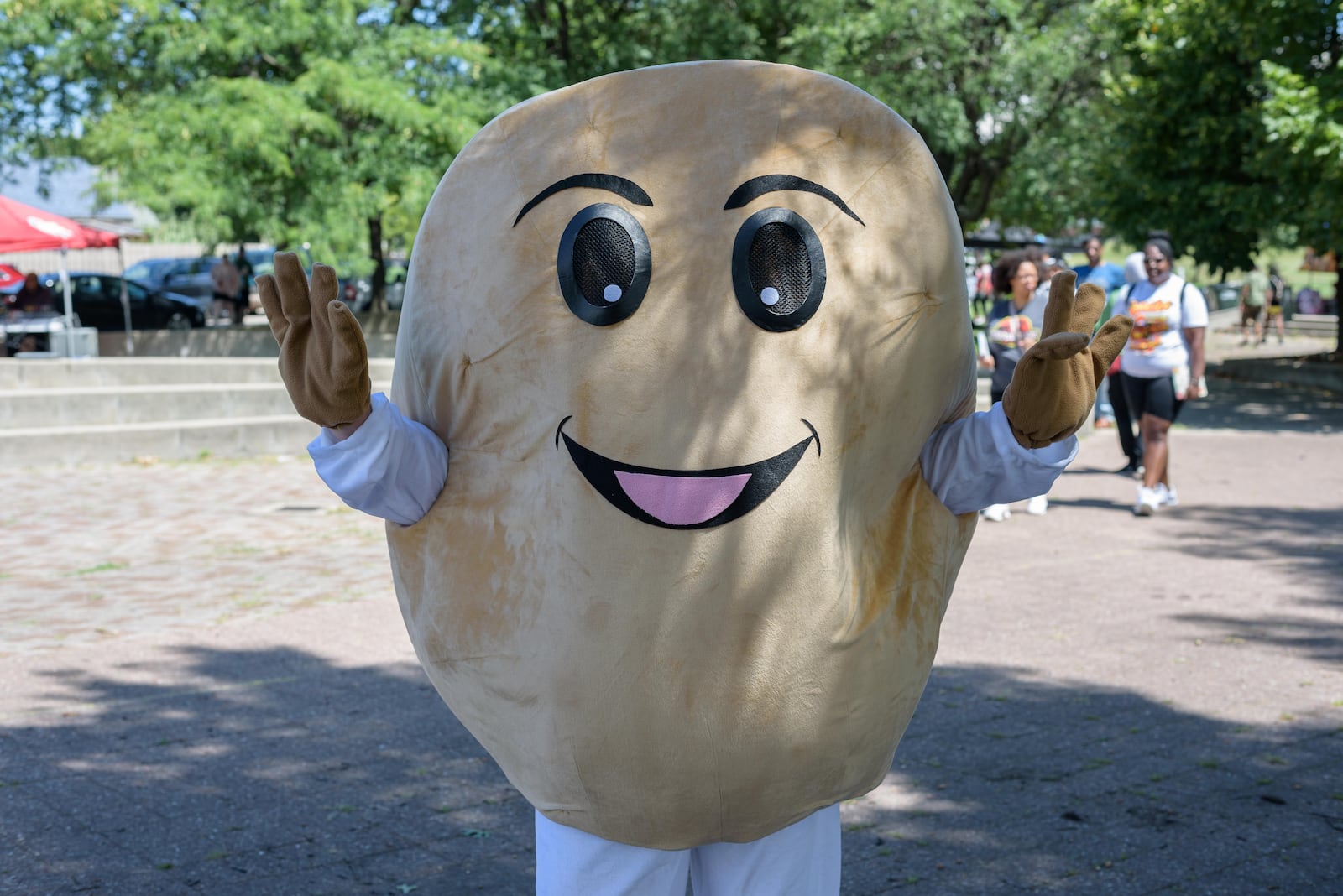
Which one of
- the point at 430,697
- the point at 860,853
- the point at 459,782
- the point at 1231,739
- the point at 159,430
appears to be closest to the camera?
the point at 860,853

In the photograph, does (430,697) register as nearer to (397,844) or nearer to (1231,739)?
(397,844)

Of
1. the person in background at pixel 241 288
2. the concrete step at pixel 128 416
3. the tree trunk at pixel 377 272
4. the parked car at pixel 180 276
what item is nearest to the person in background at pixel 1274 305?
the tree trunk at pixel 377 272

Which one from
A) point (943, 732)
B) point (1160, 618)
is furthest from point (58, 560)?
point (1160, 618)

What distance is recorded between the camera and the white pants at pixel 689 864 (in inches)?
97.3

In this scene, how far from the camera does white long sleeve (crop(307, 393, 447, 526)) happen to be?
89.4 inches

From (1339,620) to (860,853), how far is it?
381 centimetres

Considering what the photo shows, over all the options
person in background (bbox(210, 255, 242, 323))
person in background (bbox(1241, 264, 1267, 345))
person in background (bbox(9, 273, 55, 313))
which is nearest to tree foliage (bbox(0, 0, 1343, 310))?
person in background (bbox(9, 273, 55, 313))

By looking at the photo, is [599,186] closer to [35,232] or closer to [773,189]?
[773,189]

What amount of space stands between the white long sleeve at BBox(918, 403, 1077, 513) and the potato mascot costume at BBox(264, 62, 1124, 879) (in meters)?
0.04

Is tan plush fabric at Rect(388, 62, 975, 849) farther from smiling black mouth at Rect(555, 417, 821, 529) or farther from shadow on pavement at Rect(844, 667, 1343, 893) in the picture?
shadow on pavement at Rect(844, 667, 1343, 893)

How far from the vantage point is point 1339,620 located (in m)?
6.66

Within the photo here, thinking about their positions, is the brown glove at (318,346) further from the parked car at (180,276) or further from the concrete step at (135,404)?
the parked car at (180,276)

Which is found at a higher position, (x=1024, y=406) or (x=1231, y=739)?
(x=1024, y=406)

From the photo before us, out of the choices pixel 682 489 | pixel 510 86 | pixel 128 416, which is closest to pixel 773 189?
pixel 682 489
